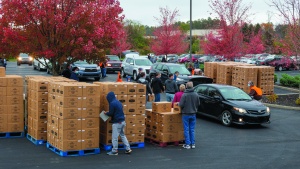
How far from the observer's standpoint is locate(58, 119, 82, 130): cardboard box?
11.4 metres

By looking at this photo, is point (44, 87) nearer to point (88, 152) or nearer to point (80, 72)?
point (88, 152)

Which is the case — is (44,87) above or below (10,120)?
above

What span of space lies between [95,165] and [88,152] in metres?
1.21

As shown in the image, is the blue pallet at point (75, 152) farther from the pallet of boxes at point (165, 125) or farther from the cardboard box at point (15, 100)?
the cardboard box at point (15, 100)

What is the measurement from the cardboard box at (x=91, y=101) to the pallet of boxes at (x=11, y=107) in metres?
3.24

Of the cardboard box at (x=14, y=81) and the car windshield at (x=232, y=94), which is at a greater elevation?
the cardboard box at (x=14, y=81)

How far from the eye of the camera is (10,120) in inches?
537

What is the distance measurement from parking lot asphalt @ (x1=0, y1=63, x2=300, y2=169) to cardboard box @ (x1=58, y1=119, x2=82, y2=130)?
790 mm

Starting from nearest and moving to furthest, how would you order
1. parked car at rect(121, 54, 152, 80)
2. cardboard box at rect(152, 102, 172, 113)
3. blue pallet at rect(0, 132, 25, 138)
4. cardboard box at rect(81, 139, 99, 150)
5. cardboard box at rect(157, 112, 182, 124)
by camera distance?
cardboard box at rect(81, 139, 99, 150), cardboard box at rect(157, 112, 182, 124), cardboard box at rect(152, 102, 172, 113), blue pallet at rect(0, 132, 25, 138), parked car at rect(121, 54, 152, 80)

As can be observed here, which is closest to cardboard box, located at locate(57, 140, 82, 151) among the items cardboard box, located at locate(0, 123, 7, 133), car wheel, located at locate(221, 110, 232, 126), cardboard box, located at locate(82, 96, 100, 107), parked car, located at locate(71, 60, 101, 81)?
cardboard box, located at locate(82, 96, 100, 107)

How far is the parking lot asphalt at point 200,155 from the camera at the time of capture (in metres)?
10.9

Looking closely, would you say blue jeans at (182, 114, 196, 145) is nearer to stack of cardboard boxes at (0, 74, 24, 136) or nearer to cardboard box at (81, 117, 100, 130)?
cardboard box at (81, 117, 100, 130)

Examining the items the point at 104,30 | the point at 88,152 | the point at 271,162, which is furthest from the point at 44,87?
the point at 271,162

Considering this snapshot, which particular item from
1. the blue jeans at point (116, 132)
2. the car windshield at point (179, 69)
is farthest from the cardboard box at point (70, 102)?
the car windshield at point (179, 69)
